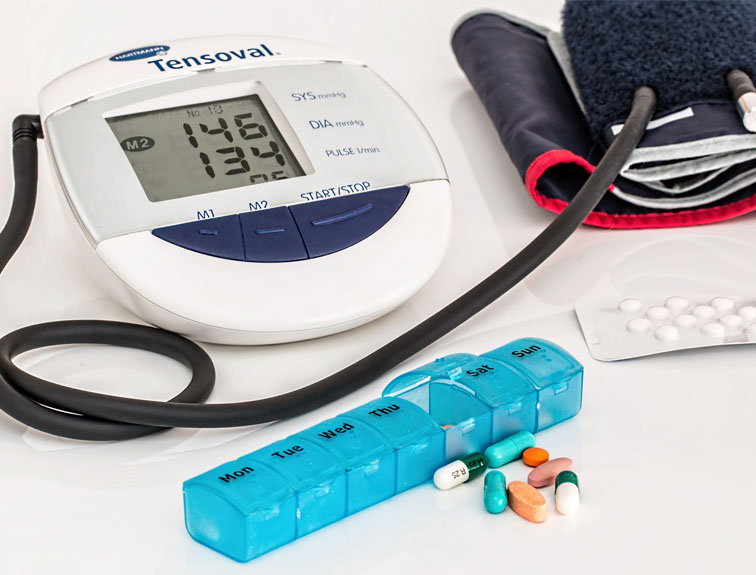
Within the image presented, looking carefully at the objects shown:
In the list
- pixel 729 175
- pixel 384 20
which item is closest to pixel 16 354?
pixel 729 175

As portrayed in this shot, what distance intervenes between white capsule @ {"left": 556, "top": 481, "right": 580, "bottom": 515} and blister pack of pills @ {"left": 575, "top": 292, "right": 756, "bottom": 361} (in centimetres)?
22

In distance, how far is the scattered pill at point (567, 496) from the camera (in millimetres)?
748

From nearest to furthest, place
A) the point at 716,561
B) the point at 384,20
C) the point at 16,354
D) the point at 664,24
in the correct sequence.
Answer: the point at 716,561 < the point at 16,354 < the point at 664,24 < the point at 384,20

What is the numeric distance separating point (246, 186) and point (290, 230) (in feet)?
0.22

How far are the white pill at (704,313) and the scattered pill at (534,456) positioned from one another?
0.26 m

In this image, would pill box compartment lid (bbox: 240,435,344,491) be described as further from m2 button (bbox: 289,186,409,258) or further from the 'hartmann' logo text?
the 'hartmann' logo text

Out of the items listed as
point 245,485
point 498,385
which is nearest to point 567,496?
point 498,385

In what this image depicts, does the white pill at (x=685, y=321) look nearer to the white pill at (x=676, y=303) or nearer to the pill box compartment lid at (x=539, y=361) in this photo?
the white pill at (x=676, y=303)

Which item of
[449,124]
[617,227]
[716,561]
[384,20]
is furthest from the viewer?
[384,20]

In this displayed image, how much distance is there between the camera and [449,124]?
4.64 ft

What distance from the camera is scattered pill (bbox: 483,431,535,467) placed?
0.80 m

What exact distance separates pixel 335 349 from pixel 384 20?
83cm

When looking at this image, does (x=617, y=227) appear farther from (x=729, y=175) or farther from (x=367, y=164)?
(x=367, y=164)

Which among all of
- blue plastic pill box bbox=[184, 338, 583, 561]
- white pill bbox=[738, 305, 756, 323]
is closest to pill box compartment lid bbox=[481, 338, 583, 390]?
blue plastic pill box bbox=[184, 338, 583, 561]
